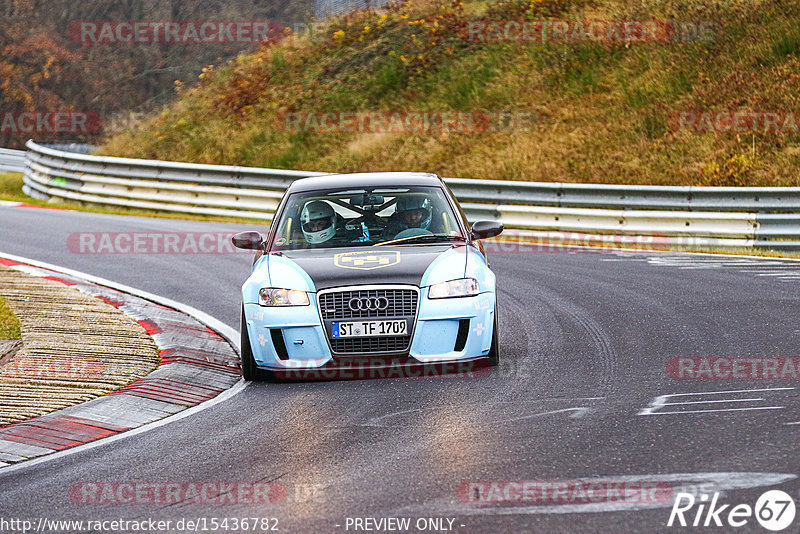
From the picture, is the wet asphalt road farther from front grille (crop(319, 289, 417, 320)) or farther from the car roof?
the car roof

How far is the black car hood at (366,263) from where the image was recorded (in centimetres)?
802

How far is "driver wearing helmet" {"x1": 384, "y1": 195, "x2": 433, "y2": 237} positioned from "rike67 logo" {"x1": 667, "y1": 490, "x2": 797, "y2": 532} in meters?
4.51

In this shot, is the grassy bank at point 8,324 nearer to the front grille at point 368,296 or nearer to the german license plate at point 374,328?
the front grille at point 368,296

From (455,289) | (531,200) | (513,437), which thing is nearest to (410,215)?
(455,289)

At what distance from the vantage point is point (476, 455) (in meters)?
5.92

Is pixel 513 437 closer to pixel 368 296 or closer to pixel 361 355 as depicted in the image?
pixel 361 355

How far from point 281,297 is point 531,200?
1129cm

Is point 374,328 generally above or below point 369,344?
above

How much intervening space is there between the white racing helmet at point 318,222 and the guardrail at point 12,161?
27.2 metres

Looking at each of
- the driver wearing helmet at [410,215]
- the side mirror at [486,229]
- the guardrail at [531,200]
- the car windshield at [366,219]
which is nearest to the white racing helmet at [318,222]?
the car windshield at [366,219]

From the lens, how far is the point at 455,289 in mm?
8125

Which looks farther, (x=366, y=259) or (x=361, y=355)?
(x=366, y=259)

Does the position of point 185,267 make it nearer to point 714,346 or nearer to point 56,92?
point 714,346

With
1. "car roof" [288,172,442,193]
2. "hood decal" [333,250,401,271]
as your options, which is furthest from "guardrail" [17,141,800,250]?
"hood decal" [333,250,401,271]
